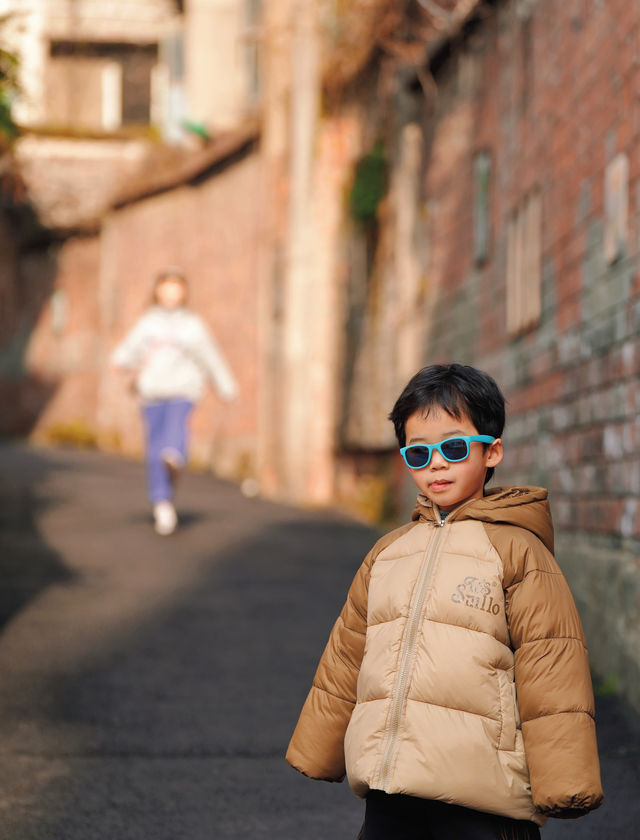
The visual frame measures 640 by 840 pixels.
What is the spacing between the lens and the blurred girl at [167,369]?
8.60 metres

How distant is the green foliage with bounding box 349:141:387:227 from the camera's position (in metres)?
12.2

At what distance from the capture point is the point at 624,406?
530 centimetres

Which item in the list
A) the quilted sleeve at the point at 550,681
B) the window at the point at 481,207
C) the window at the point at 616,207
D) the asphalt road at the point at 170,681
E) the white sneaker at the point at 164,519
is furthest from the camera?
the white sneaker at the point at 164,519

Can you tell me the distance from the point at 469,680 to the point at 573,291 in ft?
13.5

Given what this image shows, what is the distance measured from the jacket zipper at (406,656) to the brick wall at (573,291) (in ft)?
8.60

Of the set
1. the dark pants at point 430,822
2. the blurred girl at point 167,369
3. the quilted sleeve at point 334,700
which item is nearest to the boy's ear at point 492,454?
the quilted sleeve at point 334,700

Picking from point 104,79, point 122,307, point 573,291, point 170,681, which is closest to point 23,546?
point 170,681

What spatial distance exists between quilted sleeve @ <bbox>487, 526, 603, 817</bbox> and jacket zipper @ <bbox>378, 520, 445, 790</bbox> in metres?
0.15

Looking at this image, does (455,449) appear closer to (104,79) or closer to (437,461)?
(437,461)

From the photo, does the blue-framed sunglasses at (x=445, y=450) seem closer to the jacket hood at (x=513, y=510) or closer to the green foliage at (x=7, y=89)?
the jacket hood at (x=513, y=510)

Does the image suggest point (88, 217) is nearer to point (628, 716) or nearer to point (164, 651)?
point (164, 651)

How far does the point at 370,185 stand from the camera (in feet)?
40.4

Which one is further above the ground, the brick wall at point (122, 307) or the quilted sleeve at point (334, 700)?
the brick wall at point (122, 307)

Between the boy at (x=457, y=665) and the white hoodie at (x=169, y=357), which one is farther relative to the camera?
the white hoodie at (x=169, y=357)
